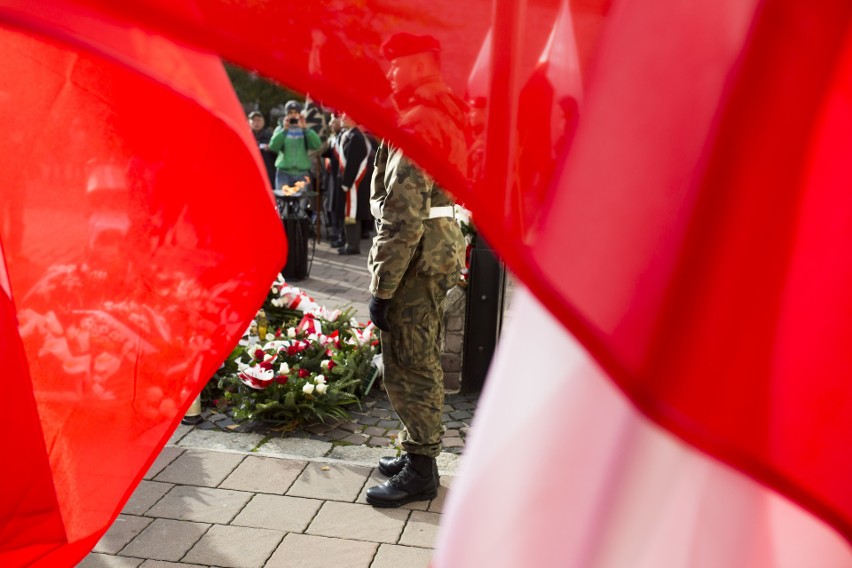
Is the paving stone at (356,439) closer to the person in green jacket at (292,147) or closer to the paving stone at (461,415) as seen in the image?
the paving stone at (461,415)

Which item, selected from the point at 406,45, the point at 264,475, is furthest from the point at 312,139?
the point at 406,45

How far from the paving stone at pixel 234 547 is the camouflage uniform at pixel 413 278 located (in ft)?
2.68

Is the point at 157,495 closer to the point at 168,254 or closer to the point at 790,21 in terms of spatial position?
the point at 168,254

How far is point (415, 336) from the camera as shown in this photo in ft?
14.0

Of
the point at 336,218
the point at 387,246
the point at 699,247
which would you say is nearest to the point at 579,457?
the point at 699,247

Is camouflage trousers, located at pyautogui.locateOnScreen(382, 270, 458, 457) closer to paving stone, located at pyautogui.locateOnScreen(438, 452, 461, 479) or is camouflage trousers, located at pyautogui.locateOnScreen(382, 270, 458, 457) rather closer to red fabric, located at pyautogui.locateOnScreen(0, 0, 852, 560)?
paving stone, located at pyautogui.locateOnScreen(438, 452, 461, 479)

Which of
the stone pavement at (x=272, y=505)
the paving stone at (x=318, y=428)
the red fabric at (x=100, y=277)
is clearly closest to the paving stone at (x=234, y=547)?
the stone pavement at (x=272, y=505)

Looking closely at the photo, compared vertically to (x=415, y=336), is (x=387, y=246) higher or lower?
higher

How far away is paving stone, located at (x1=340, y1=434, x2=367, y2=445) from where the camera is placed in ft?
17.4

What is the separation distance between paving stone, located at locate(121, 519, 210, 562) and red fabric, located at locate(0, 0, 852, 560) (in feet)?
10.7

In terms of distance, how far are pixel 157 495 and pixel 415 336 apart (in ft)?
4.89

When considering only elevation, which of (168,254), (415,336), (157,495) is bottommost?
(157,495)

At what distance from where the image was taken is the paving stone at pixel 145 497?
4271 millimetres

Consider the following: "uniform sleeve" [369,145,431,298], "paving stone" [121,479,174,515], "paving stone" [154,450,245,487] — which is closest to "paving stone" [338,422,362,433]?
"paving stone" [154,450,245,487]
